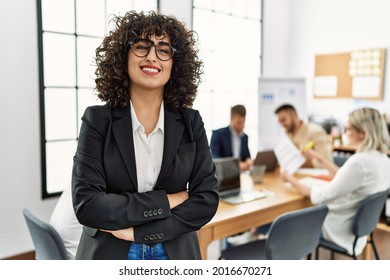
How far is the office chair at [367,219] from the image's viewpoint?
1.83m

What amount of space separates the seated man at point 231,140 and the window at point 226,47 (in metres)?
0.09

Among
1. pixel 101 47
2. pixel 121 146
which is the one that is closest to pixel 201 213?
pixel 121 146

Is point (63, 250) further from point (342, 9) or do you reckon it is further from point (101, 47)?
point (342, 9)

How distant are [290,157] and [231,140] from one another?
0.77 meters

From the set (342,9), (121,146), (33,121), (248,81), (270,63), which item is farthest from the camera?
(248,81)

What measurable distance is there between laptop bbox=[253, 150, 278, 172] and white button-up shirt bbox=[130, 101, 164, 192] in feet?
5.19

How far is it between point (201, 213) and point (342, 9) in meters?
1.65

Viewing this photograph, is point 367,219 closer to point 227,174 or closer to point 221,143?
point 227,174

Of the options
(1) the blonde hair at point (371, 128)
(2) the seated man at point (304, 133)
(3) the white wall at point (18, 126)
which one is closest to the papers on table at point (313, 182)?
(1) the blonde hair at point (371, 128)

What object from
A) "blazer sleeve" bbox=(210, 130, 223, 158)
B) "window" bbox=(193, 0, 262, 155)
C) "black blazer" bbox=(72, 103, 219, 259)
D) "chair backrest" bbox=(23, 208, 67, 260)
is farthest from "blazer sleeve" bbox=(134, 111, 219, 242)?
"blazer sleeve" bbox=(210, 130, 223, 158)

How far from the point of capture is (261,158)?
8.18ft

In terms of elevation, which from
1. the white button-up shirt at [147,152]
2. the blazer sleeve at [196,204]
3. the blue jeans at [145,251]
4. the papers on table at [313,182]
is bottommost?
the papers on table at [313,182]

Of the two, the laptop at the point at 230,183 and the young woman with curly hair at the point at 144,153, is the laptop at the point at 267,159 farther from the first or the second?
the young woman with curly hair at the point at 144,153

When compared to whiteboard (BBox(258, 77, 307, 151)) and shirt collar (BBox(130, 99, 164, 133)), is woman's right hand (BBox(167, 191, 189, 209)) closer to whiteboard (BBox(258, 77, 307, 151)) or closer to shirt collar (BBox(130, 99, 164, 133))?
shirt collar (BBox(130, 99, 164, 133))
